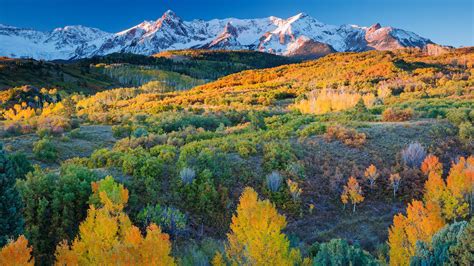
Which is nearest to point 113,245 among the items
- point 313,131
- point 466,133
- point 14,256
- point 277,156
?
point 14,256

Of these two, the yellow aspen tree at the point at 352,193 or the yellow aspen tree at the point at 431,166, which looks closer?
the yellow aspen tree at the point at 352,193

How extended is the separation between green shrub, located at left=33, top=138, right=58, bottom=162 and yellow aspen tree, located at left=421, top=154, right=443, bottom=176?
16.9 meters

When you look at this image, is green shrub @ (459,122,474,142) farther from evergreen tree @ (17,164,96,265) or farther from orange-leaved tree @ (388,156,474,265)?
evergreen tree @ (17,164,96,265)

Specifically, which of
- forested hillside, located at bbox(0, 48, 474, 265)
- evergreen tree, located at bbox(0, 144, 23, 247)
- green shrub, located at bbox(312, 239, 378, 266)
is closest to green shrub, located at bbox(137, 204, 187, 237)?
forested hillside, located at bbox(0, 48, 474, 265)

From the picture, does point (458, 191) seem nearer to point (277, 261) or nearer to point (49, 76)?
point (277, 261)

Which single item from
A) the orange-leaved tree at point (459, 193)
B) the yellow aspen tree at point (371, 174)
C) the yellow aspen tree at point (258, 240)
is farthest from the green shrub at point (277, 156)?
the yellow aspen tree at point (258, 240)

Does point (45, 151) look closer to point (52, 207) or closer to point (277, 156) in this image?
point (52, 207)

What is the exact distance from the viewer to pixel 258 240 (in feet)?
26.1

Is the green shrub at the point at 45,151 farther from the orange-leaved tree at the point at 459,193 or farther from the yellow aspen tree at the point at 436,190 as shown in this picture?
the orange-leaved tree at the point at 459,193

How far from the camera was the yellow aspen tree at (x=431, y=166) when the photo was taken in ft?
48.0

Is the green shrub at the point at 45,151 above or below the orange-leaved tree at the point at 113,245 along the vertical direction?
below

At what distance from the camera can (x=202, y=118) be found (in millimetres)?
29219

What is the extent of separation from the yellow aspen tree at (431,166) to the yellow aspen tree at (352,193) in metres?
2.86

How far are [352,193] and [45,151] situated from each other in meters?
14.8
